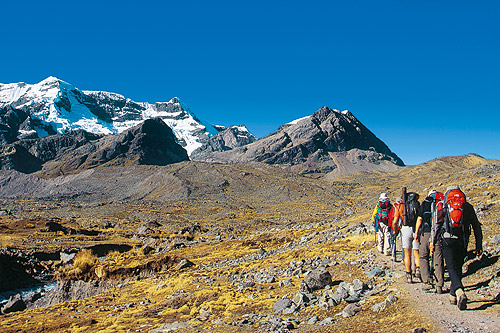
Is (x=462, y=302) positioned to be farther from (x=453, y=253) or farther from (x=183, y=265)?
(x=183, y=265)

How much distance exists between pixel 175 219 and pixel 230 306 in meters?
89.9

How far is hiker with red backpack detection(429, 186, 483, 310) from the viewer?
1010 cm

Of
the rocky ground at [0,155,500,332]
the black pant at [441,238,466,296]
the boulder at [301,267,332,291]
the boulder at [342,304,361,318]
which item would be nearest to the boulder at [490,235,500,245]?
the rocky ground at [0,155,500,332]

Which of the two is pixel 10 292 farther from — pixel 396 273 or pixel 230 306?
pixel 396 273

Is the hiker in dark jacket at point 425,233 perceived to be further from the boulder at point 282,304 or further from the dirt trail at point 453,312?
the boulder at point 282,304

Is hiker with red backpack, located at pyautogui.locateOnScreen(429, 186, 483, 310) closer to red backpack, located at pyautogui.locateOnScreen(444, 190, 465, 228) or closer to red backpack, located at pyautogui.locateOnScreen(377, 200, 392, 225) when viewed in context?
red backpack, located at pyautogui.locateOnScreen(444, 190, 465, 228)

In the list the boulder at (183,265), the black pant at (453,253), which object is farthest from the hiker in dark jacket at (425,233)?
the boulder at (183,265)

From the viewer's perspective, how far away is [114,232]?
76688mm

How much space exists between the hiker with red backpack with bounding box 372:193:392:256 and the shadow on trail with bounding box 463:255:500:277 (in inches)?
180

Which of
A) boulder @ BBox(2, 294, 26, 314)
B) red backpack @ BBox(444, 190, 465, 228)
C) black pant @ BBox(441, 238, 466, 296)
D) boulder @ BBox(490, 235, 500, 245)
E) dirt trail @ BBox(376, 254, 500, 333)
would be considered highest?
red backpack @ BBox(444, 190, 465, 228)

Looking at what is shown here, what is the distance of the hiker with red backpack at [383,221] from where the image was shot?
17.5 meters

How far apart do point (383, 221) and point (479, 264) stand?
5.00 meters

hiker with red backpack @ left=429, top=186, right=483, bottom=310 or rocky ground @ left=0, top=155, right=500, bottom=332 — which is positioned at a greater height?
hiker with red backpack @ left=429, top=186, right=483, bottom=310

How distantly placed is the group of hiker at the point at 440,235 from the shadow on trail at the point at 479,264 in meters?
1.46
